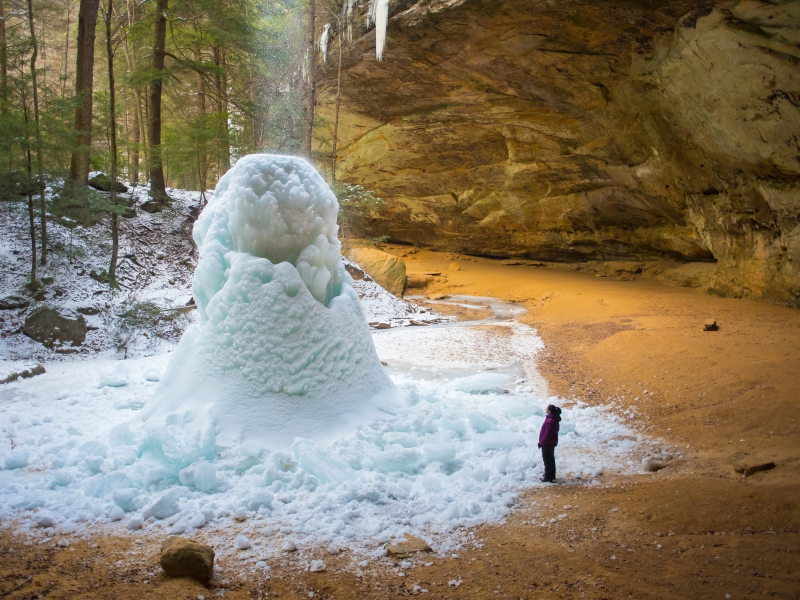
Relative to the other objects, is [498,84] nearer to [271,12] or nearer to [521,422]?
[271,12]

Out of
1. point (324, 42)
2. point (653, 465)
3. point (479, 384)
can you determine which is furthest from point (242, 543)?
point (324, 42)

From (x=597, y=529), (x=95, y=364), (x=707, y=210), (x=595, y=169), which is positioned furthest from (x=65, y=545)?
(x=595, y=169)

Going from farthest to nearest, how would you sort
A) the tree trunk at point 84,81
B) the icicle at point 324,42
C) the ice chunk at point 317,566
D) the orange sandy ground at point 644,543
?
the icicle at point 324,42 < the tree trunk at point 84,81 < the ice chunk at point 317,566 < the orange sandy ground at point 644,543

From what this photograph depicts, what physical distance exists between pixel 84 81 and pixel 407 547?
37.9 ft

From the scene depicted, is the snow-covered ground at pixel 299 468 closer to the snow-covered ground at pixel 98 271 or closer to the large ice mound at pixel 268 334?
the large ice mound at pixel 268 334

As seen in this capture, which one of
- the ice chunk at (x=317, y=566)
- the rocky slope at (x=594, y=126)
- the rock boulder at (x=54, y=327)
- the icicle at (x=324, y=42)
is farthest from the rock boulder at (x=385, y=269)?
the ice chunk at (x=317, y=566)

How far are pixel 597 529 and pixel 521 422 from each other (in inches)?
73.6

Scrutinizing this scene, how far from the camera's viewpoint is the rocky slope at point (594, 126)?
876 centimetres

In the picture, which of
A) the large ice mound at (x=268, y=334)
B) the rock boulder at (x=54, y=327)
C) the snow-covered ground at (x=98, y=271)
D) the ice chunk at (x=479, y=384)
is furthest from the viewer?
the snow-covered ground at (x=98, y=271)

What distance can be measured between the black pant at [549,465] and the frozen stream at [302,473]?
0.12 meters

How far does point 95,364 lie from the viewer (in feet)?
24.3

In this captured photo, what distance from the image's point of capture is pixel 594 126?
1310 cm

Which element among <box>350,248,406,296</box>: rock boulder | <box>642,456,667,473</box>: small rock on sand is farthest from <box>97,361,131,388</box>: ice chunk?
<box>350,248,406,296</box>: rock boulder

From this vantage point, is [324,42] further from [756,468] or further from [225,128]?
[756,468]
